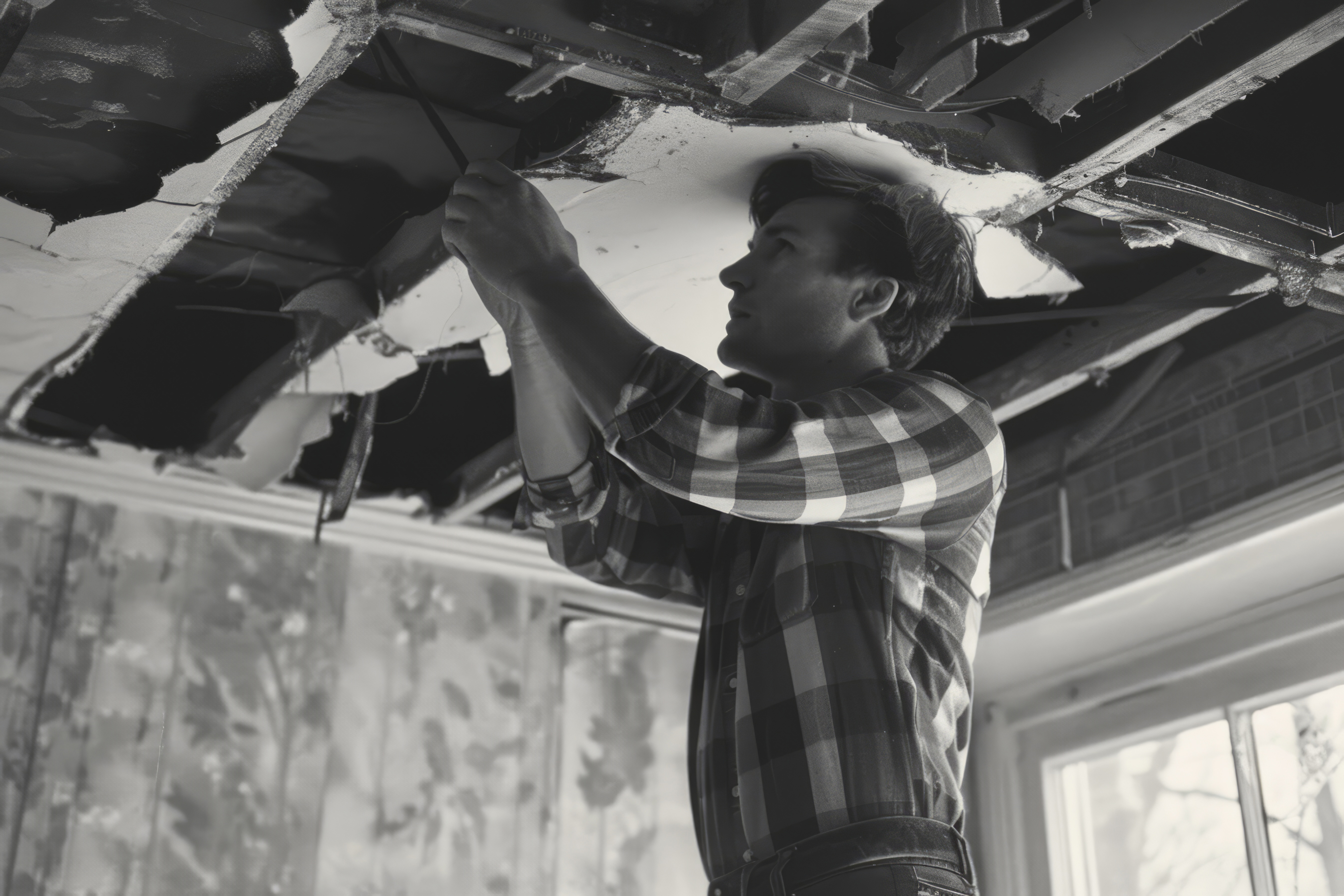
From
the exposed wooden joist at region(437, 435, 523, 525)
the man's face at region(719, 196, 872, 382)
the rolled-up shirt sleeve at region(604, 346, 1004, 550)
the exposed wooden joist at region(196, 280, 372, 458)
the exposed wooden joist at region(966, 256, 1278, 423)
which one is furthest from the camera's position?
the exposed wooden joist at region(437, 435, 523, 525)

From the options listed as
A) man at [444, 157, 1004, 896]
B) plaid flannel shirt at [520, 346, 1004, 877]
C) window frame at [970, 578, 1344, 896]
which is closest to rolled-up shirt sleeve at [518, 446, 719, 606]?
man at [444, 157, 1004, 896]

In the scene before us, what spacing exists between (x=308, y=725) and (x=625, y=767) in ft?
2.15

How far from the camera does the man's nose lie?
6.05 ft

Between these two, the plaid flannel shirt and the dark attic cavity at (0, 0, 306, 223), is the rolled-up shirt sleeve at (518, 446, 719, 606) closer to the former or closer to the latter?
the plaid flannel shirt

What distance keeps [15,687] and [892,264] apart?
1684mm

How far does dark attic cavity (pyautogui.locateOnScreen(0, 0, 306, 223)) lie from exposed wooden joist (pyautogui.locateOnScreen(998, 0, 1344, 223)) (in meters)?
0.90

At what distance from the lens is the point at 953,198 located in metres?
1.88

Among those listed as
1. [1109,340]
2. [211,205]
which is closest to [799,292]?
[1109,340]

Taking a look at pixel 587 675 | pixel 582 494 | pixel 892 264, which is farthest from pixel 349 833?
pixel 892 264

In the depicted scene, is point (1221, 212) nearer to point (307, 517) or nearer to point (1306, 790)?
point (1306, 790)

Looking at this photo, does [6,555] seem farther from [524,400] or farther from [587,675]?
[524,400]

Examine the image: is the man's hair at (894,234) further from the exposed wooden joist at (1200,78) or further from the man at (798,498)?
the exposed wooden joist at (1200,78)

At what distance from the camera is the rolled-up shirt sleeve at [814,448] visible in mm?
1424

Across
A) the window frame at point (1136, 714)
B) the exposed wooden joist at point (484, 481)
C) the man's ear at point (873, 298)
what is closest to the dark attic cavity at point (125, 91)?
the man's ear at point (873, 298)
